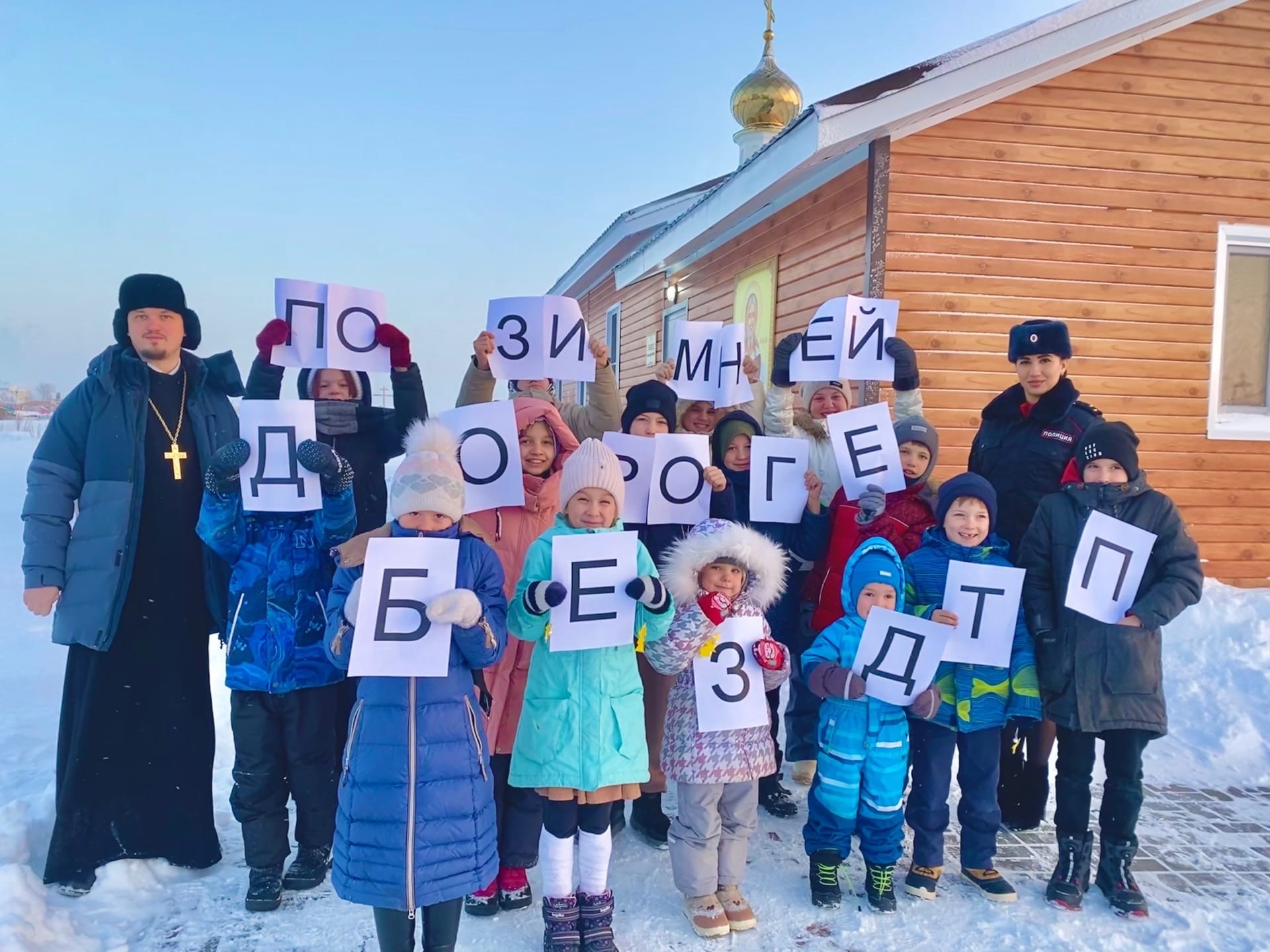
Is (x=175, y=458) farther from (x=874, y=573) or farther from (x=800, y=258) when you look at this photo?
(x=800, y=258)

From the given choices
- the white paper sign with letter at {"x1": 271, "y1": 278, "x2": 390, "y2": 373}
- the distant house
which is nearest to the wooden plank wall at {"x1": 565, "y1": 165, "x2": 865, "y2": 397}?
the distant house

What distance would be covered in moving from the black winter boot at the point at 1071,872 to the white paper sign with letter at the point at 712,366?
91.6 inches

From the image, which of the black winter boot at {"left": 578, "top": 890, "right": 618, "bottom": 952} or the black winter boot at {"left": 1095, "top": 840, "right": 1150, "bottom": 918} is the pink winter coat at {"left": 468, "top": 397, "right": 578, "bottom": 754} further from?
the black winter boot at {"left": 1095, "top": 840, "right": 1150, "bottom": 918}

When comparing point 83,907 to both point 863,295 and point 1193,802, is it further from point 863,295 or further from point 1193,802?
point 863,295

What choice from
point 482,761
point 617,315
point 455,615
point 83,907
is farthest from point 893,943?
point 617,315

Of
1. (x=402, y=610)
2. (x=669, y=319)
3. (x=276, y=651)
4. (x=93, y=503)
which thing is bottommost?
(x=276, y=651)

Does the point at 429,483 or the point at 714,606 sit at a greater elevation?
the point at 429,483

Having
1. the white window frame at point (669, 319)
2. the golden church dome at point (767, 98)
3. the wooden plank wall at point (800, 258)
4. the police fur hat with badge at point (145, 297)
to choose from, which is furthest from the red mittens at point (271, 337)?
the golden church dome at point (767, 98)

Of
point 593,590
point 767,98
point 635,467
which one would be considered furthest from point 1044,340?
point 767,98

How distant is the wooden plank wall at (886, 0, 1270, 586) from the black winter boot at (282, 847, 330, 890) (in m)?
5.19

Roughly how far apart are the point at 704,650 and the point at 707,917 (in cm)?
95

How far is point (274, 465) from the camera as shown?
9.26 ft

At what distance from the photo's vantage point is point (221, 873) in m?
3.11

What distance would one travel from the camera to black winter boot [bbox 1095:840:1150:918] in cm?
296
